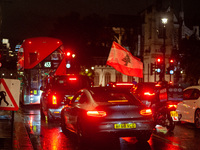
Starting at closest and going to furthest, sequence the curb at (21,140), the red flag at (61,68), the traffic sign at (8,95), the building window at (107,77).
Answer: the traffic sign at (8,95) < the curb at (21,140) < the red flag at (61,68) < the building window at (107,77)

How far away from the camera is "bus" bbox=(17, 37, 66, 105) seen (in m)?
21.3

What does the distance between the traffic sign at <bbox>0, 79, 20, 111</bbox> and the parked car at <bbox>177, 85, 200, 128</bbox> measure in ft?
25.1

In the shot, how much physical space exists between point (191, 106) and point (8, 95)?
814 cm

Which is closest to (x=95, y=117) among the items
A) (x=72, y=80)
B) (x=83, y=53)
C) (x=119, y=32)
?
(x=72, y=80)

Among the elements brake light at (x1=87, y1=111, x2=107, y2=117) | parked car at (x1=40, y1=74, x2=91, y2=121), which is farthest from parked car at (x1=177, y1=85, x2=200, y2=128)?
brake light at (x1=87, y1=111, x2=107, y2=117)

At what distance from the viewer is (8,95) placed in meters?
8.27

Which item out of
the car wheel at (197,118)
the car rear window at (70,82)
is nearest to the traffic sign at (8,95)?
the car wheel at (197,118)

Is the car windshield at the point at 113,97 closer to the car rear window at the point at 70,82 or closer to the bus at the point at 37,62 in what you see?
the car rear window at the point at 70,82

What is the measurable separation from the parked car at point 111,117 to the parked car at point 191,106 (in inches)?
188

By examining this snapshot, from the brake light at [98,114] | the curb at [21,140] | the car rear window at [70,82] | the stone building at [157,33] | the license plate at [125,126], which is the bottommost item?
the curb at [21,140]

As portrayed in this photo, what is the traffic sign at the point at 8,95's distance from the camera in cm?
823

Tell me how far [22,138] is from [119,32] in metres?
70.0

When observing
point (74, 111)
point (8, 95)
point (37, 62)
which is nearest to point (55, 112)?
point (74, 111)

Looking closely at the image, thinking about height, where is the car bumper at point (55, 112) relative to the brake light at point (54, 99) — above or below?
below
